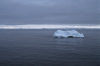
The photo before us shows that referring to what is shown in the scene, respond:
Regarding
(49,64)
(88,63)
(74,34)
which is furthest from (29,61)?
(74,34)

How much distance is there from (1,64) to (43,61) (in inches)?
120

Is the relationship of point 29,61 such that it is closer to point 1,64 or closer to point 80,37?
point 1,64

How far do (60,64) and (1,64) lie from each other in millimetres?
3981

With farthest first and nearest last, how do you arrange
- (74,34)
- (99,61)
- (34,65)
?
(74,34) → (99,61) → (34,65)

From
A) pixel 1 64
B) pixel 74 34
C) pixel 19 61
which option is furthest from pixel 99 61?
pixel 74 34

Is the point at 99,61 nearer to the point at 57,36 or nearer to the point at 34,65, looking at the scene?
the point at 34,65

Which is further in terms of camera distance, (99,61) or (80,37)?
(80,37)

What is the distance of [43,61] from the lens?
1644 centimetres

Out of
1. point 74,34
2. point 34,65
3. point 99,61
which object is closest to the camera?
point 34,65

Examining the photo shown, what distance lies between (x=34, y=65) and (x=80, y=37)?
24.1 metres

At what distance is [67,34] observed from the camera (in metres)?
37.6

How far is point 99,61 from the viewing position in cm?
1631

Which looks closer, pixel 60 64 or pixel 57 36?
pixel 60 64

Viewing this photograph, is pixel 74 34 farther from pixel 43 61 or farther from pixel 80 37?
pixel 43 61
